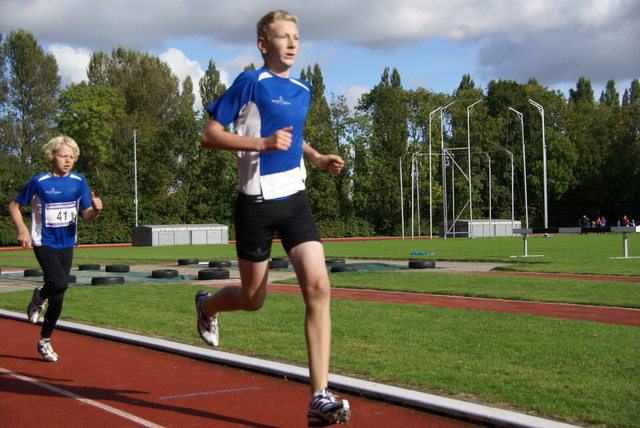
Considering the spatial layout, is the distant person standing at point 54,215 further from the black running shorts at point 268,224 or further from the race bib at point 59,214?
the black running shorts at point 268,224

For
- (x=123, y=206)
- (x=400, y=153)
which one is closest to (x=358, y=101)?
(x=400, y=153)

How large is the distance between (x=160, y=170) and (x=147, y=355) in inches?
2467

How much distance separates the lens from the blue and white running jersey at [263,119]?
4.57 m

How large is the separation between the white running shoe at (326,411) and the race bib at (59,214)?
3.84 m

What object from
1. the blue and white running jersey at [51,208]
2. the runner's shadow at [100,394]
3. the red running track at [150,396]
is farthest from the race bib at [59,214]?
the runner's shadow at [100,394]

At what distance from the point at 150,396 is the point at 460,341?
11.1ft

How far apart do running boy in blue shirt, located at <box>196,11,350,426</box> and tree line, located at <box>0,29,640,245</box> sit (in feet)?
186

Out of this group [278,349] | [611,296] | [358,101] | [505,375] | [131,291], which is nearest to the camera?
[505,375]

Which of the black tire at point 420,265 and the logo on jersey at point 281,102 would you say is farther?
the black tire at point 420,265

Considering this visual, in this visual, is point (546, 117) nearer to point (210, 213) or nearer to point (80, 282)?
point (210, 213)

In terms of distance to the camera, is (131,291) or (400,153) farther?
(400,153)

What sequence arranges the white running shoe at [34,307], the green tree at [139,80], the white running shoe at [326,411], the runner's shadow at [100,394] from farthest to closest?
the green tree at [139,80] → the white running shoe at [34,307] → the runner's shadow at [100,394] → the white running shoe at [326,411]

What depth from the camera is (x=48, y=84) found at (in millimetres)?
71688

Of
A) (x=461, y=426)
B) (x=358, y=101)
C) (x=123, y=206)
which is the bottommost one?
(x=461, y=426)
